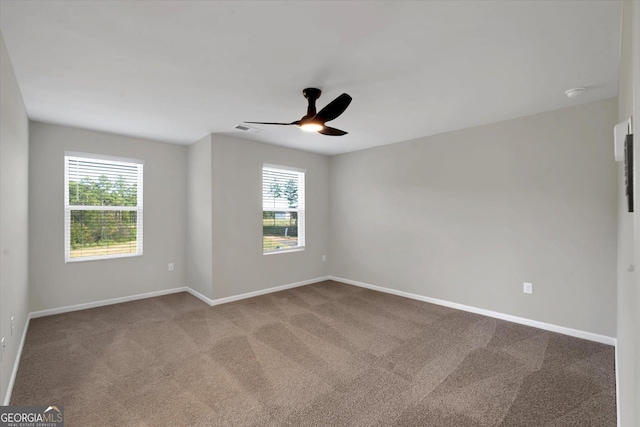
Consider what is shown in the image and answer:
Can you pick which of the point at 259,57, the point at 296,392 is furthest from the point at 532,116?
the point at 296,392

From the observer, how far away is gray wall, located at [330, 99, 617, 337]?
10.0ft

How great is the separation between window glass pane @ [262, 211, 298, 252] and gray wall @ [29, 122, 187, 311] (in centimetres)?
134

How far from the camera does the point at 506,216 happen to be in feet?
11.9

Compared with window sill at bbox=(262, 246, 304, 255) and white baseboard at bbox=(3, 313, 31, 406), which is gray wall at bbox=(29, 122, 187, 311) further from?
window sill at bbox=(262, 246, 304, 255)

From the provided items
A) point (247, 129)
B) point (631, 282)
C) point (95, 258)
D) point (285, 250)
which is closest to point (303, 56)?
point (247, 129)

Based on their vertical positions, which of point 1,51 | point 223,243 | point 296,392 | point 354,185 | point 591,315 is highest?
point 1,51

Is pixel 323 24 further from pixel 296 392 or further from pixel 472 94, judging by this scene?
pixel 296 392

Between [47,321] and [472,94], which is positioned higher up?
[472,94]

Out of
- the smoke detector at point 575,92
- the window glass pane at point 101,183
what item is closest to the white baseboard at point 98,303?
the window glass pane at point 101,183

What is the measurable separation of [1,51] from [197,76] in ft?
3.83

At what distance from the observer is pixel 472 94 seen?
2.86 metres

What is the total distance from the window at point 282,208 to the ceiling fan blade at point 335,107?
2535 mm

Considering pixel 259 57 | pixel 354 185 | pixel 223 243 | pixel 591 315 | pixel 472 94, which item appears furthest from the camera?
pixel 354 185

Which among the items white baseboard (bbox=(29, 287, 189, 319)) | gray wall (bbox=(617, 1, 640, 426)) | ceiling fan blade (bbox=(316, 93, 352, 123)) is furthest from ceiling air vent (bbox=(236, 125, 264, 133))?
→ gray wall (bbox=(617, 1, 640, 426))
